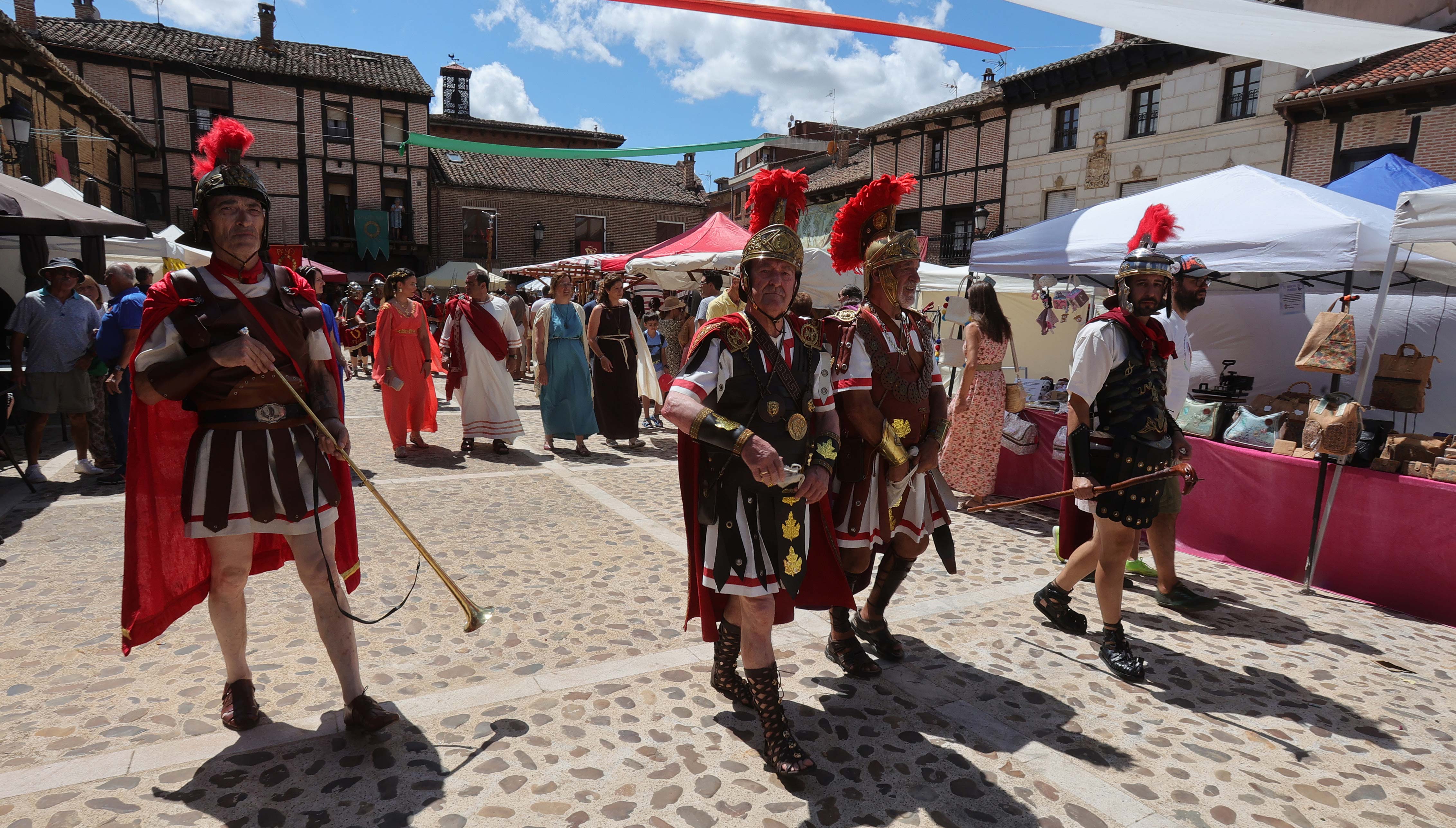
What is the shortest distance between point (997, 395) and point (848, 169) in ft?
83.6

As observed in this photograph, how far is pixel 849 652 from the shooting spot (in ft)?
11.3

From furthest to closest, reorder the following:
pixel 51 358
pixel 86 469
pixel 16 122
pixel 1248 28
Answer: pixel 16 122 < pixel 86 469 < pixel 51 358 < pixel 1248 28

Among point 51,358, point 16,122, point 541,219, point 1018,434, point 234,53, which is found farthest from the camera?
point 541,219

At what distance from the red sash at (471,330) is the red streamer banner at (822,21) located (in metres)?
5.52

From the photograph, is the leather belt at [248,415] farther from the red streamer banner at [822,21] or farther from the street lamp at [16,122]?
the street lamp at [16,122]

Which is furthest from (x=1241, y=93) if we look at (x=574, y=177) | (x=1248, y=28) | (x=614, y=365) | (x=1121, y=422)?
(x=574, y=177)

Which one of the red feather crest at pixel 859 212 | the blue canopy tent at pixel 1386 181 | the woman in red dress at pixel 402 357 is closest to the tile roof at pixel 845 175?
the blue canopy tent at pixel 1386 181

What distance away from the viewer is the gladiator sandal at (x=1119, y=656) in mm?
3488

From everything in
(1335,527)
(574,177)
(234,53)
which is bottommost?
(1335,527)

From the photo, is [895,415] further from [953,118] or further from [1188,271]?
[953,118]

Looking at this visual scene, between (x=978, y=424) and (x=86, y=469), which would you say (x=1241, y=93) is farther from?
(x=86, y=469)

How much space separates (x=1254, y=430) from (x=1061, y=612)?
2.71 metres

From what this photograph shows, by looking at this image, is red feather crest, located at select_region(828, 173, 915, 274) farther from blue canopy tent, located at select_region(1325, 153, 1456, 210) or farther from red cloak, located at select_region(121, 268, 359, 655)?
blue canopy tent, located at select_region(1325, 153, 1456, 210)

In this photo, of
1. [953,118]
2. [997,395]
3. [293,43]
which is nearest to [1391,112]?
[953,118]
